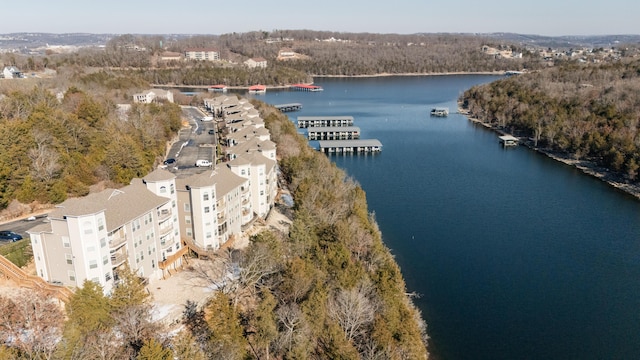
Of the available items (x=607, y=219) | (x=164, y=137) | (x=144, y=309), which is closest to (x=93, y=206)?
(x=144, y=309)

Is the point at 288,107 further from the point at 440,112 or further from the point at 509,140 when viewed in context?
the point at 509,140

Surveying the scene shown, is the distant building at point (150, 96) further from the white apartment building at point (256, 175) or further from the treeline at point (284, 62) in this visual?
the treeline at point (284, 62)

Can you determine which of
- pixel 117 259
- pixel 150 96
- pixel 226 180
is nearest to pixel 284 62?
pixel 150 96

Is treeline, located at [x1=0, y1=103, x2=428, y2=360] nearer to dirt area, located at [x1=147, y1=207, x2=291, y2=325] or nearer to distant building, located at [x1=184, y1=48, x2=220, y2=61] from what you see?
dirt area, located at [x1=147, y1=207, x2=291, y2=325]

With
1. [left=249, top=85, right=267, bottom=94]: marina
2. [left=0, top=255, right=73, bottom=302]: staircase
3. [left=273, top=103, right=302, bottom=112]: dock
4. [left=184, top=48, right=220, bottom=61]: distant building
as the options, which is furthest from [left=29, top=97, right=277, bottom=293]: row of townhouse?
[left=184, top=48, right=220, bottom=61]: distant building

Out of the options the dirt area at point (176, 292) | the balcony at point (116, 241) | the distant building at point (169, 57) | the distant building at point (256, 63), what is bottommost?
the dirt area at point (176, 292)

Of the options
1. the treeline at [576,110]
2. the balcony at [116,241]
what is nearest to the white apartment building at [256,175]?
the balcony at [116,241]
